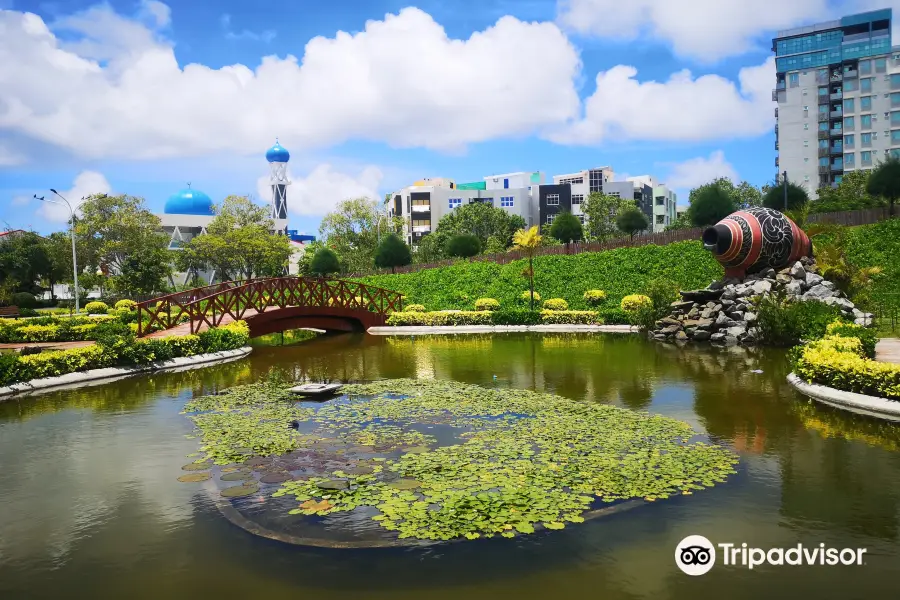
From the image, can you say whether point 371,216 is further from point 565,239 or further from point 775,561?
point 775,561

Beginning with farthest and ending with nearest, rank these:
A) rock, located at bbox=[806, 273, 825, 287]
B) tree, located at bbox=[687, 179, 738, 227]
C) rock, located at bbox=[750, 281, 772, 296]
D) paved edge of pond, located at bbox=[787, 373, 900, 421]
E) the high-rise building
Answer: the high-rise building, tree, located at bbox=[687, 179, 738, 227], rock, located at bbox=[806, 273, 825, 287], rock, located at bbox=[750, 281, 772, 296], paved edge of pond, located at bbox=[787, 373, 900, 421]

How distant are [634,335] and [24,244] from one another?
178 ft

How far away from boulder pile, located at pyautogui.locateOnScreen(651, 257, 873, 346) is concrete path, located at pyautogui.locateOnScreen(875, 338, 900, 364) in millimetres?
3180

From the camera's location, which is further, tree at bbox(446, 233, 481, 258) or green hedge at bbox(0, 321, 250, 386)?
tree at bbox(446, 233, 481, 258)

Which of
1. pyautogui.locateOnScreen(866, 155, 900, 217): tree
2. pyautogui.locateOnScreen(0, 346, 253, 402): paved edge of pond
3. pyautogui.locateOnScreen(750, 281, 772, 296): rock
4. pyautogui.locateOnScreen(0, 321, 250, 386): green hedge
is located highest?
pyautogui.locateOnScreen(866, 155, 900, 217): tree

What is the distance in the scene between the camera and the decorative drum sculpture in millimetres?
23062

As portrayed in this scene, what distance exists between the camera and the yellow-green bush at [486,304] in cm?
3328

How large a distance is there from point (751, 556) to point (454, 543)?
286cm

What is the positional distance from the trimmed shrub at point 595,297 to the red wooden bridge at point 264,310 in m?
10.8

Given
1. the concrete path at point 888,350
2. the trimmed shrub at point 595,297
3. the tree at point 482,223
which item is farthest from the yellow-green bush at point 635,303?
the tree at point 482,223

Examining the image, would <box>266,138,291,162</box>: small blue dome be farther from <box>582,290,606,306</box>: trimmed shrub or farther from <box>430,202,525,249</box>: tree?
<box>582,290,606,306</box>: trimmed shrub

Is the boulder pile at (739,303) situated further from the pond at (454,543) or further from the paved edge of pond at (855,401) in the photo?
the pond at (454,543)

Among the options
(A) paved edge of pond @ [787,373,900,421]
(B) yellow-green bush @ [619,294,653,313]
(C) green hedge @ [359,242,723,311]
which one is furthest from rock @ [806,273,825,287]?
(A) paved edge of pond @ [787,373,900,421]

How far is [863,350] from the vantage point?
46.8 feet
